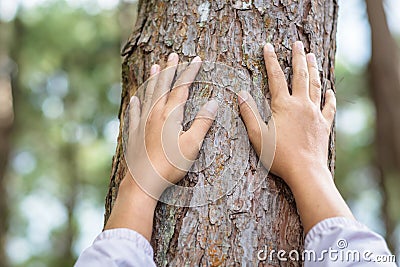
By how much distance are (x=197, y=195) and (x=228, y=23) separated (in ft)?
1.31

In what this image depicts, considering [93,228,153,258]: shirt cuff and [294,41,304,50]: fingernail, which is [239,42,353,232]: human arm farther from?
[93,228,153,258]: shirt cuff

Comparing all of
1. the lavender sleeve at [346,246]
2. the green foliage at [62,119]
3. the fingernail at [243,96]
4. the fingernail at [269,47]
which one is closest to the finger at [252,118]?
the fingernail at [243,96]

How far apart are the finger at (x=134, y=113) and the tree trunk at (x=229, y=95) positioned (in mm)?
55

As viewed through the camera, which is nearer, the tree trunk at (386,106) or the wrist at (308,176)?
the wrist at (308,176)

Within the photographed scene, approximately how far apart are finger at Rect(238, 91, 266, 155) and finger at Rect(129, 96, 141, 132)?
0.24m

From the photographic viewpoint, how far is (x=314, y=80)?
1.22m

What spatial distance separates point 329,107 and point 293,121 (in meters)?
0.14

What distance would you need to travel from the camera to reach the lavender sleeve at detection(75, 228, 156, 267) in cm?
100

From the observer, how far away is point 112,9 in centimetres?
659

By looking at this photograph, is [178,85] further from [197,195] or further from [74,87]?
[74,87]

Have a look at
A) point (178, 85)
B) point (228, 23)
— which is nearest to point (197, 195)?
point (178, 85)

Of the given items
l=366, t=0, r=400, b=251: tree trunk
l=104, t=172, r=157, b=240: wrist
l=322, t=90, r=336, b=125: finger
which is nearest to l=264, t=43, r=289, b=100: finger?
l=322, t=90, r=336, b=125: finger

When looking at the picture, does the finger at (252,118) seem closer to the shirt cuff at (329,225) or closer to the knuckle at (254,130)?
the knuckle at (254,130)

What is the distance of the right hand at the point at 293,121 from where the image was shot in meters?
1.12
